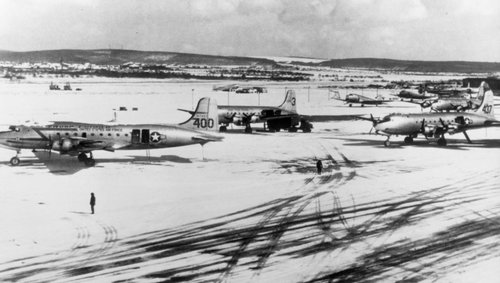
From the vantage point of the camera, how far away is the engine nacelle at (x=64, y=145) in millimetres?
36188

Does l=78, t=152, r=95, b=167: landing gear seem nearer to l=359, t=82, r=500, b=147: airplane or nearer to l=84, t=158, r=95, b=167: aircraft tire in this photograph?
l=84, t=158, r=95, b=167: aircraft tire

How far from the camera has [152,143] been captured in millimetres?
39000

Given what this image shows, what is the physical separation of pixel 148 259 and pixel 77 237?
14.5 ft

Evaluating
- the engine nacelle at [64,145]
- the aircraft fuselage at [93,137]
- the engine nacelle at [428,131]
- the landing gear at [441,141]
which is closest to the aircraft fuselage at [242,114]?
the engine nacelle at [428,131]

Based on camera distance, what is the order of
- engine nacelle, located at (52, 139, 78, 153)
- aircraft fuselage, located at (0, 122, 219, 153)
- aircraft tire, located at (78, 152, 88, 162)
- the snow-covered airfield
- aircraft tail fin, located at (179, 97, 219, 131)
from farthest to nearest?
aircraft tail fin, located at (179, 97, 219, 131), aircraft tire, located at (78, 152, 88, 162), aircraft fuselage, located at (0, 122, 219, 153), engine nacelle, located at (52, 139, 78, 153), the snow-covered airfield

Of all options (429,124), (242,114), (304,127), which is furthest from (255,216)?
(304,127)

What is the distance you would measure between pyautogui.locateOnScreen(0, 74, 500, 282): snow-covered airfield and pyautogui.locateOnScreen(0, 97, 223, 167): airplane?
1509 millimetres

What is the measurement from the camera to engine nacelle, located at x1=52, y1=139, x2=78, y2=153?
119 feet

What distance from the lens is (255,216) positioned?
25719 mm

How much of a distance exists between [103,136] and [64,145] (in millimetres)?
3137

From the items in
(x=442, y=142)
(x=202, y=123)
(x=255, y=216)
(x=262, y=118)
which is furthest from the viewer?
(x=262, y=118)

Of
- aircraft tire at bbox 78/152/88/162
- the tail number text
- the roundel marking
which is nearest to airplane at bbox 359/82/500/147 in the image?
the tail number text

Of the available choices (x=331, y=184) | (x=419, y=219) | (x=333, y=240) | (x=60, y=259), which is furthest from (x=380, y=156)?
(x=60, y=259)

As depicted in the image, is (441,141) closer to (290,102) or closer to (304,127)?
(304,127)
